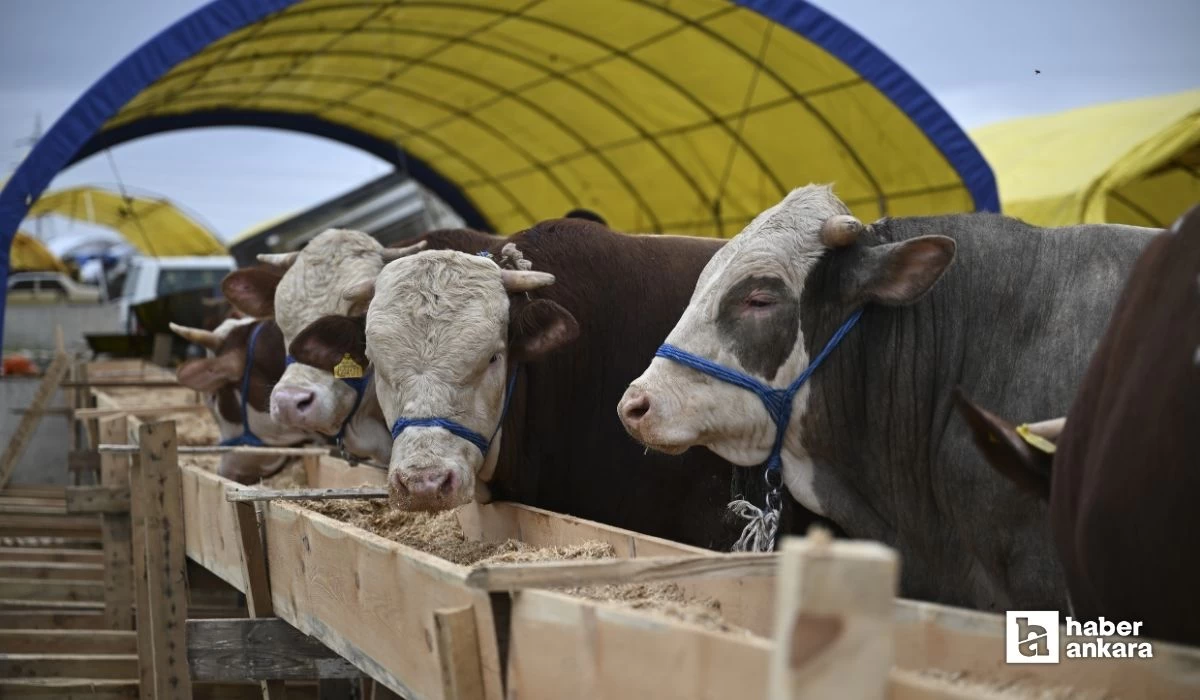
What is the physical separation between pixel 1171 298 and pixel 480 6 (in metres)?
10.7

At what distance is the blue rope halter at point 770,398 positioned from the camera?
3473 millimetres

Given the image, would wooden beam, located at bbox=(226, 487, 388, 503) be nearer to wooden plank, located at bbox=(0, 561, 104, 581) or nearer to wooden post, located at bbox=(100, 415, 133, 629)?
wooden post, located at bbox=(100, 415, 133, 629)

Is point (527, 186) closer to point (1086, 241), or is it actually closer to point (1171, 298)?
point (1086, 241)

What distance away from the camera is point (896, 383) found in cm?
357

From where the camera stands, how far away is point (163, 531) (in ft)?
16.3

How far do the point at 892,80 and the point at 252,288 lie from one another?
6046 millimetres

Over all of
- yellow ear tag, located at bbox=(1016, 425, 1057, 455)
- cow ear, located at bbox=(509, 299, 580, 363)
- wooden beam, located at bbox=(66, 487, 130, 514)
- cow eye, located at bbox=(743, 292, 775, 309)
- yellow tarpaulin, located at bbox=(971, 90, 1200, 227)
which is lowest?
wooden beam, located at bbox=(66, 487, 130, 514)

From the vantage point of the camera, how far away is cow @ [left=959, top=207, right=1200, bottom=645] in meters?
1.83

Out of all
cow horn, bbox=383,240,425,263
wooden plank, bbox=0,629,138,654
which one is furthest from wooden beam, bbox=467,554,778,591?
wooden plank, bbox=0,629,138,654

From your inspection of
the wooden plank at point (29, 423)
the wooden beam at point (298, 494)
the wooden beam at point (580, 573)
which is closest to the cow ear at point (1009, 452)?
the wooden beam at point (580, 573)

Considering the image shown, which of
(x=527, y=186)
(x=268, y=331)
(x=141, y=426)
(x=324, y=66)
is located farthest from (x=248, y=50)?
(x=141, y=426)

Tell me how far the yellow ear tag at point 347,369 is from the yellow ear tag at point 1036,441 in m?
2.89

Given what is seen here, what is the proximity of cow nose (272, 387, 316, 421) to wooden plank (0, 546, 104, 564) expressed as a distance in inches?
125

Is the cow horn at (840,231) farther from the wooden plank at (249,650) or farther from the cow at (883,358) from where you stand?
the wooden plank at (249,650)
